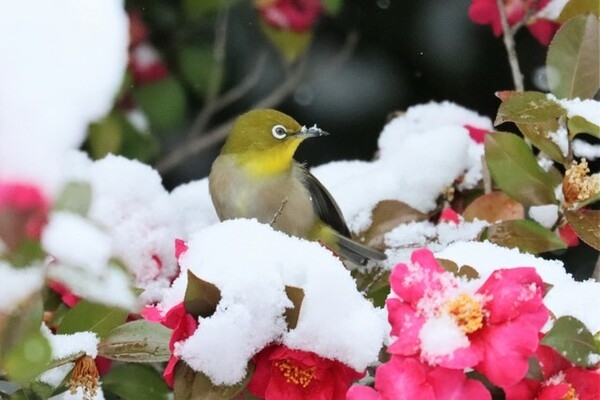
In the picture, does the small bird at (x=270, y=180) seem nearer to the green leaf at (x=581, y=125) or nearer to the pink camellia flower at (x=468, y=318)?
the green leaf at (x=581, y=125)

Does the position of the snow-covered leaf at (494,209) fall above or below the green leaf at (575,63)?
below

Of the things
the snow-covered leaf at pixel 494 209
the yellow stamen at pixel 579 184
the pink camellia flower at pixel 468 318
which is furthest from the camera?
the snow-covered leaf at pixel 494 209

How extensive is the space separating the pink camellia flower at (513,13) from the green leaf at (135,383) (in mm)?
525

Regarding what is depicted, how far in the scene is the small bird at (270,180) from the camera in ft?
2.89

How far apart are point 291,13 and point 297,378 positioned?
2.58 feet

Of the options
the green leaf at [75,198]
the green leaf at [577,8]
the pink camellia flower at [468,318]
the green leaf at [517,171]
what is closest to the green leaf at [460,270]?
the pink camellia flower at [468,318]

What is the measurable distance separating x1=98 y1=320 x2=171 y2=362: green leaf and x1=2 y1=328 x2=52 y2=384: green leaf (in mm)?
43

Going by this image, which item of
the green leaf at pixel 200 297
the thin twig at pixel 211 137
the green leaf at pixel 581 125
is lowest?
the thin twig at pixel 211 137

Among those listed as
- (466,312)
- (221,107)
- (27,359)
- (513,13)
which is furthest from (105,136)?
(466,312)

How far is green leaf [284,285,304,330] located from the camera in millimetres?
493

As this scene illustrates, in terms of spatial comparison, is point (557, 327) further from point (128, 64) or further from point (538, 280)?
point (128, 64)

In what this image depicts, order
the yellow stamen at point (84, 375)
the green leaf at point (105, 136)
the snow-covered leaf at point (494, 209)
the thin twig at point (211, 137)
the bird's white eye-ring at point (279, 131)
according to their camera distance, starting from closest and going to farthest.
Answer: the yellow stamen at point (84, 375), the snow-covered leaf at point (494, 209), the bird's white eye-ring at point (279, 131), the green leaf at point (105, 136), the thin twig at point (211, 137)

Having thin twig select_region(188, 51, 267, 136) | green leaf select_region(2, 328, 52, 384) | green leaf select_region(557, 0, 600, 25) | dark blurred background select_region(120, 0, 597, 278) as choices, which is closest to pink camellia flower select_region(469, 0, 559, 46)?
green leaf select_region(557, 0, 600, 25)

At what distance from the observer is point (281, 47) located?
1.28 metres
